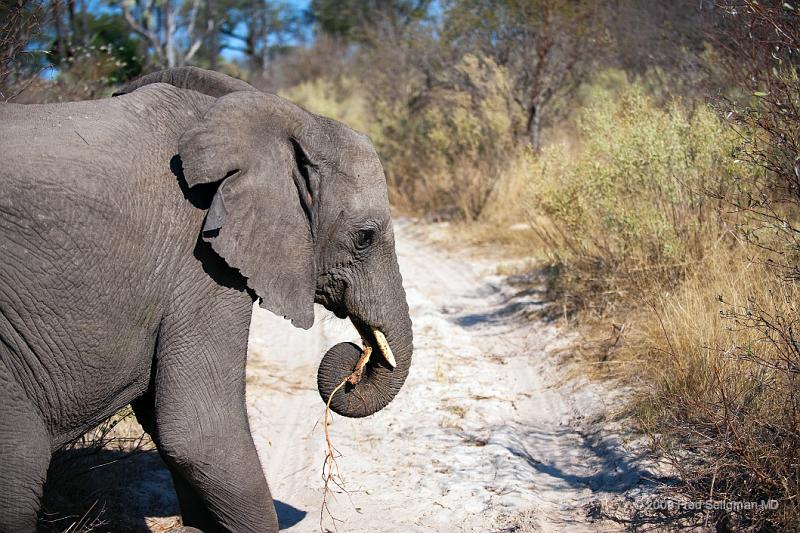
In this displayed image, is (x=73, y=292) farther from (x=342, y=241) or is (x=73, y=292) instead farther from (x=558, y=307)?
(x=558, y=307)

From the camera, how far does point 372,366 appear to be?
14.6 feet

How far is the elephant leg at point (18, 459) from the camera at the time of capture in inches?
128

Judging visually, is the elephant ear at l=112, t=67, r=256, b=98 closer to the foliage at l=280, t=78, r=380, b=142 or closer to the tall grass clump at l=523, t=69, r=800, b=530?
the tall grass clump at l=523, t=69, r=800, b=530

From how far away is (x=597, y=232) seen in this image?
8.16 m

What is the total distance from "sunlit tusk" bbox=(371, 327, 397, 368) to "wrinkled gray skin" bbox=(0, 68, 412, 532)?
0.94 ft

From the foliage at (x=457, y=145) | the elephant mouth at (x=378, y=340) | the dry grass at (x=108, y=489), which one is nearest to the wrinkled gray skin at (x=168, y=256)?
the elephant mouth at (x=378, y=340)

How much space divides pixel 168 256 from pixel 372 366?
1.27 metres

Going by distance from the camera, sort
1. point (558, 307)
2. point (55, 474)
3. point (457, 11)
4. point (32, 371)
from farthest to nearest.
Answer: point (457, 11) → point (558, 307) → point (55, 474) → point (32, 371)

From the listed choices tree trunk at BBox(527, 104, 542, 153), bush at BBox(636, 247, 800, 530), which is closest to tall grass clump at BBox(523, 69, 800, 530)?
bush at BBox(636, 247, 800, 530)

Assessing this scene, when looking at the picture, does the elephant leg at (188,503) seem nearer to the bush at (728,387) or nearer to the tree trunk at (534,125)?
the bush at (728,387)

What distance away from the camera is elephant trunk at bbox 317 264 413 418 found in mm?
4324

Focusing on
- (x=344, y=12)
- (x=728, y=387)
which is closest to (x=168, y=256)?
(x=728, y=387)

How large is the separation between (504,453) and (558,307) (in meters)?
2.86

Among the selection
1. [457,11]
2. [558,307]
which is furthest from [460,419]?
[457,11]
